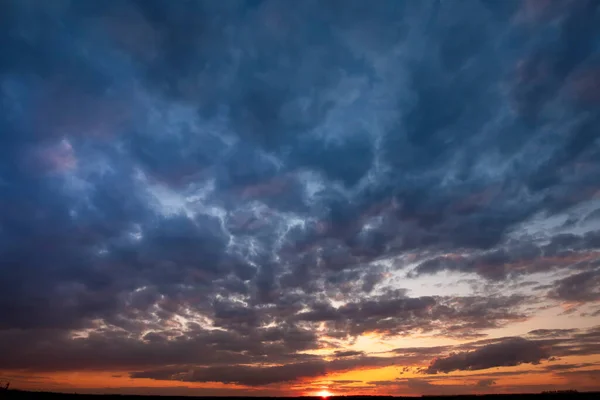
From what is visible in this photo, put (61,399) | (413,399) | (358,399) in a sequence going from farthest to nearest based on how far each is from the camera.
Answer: (358,399) < (413,399) < (61,399)

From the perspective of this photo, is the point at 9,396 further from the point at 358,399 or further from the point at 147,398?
the point at 358,399

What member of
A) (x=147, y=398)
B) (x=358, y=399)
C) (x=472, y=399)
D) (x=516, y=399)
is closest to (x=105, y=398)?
(x=147, y=398)

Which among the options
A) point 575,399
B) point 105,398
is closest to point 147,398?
point 105,398

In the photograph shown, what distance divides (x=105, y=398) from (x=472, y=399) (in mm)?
105502

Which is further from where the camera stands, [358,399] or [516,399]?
[358,399]

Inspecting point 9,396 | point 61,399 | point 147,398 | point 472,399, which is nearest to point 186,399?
point 147,398

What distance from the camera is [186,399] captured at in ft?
511

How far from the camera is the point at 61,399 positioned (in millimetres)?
109312

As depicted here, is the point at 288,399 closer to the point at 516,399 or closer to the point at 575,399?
the point at 516,399

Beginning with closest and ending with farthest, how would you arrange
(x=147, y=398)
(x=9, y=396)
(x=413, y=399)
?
1. (x=9, y=396)
2. (x=147, y=398)
3. (x=413, y=399)

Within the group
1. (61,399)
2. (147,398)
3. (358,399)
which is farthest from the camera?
(358,399)

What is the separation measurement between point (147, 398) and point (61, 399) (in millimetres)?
21620

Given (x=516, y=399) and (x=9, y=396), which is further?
(x=516, y=399)

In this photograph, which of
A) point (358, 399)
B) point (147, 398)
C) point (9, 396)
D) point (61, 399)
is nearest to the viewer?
point (9, 396)
